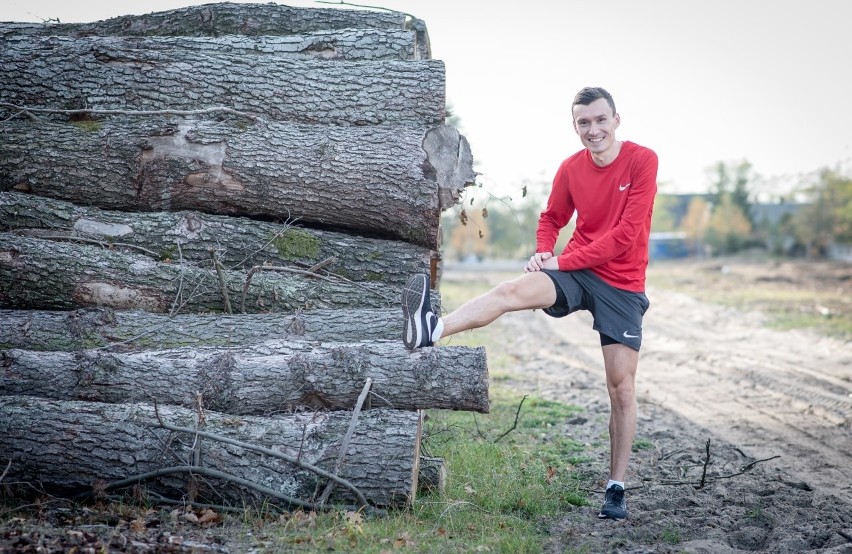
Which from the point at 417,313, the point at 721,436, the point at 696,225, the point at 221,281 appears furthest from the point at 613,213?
the point at 696,225

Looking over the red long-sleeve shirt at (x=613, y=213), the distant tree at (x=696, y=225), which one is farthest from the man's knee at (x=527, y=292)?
the distant tree at (x=696, y=225)

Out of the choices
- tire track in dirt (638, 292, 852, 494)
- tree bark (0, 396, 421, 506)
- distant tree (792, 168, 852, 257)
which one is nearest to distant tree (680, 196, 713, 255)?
distant tree (792, 168, 852, 257)

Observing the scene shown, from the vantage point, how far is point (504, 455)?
5.88 metres

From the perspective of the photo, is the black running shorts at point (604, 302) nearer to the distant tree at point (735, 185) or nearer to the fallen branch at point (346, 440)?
the fallen branch at point (346, 440)

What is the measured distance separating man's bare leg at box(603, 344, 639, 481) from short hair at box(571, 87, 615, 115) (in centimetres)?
156

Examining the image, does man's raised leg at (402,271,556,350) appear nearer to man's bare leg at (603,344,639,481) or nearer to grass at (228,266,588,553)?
man's bare leg at (603,344,639,481)

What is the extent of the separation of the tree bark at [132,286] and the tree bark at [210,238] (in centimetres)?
14

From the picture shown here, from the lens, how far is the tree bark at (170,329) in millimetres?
4977

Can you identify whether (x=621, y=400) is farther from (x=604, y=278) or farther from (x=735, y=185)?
(x=735, y=185)

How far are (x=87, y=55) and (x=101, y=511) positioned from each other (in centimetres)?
347

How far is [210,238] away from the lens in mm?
5480

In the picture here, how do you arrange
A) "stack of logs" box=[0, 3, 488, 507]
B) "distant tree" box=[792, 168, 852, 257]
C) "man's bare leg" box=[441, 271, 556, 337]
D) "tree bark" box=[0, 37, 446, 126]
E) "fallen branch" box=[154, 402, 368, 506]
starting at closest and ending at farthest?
"fallen branch" box=[154, 402, 368, 506]
"stack of logs" box=[0, 3, 488, 507]
"man's bare leg" box=[441, 271, 556, 337]
"tree bark" box=[0, 37, 446, 126]
"distant tree" box=[792, 168, 852, 257]

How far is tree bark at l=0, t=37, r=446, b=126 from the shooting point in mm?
5633

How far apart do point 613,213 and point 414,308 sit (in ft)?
4.74
